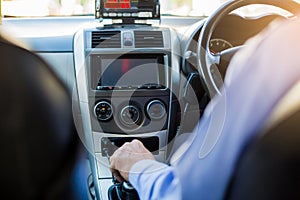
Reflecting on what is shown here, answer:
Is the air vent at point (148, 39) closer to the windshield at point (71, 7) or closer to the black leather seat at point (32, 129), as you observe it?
the windshield at point (71, 7)

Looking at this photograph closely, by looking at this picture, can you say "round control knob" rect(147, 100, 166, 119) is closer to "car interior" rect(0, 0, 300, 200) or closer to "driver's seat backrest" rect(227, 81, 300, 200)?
"car interior" rect(0, 0, 300, 200)

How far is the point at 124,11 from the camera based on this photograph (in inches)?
98.7

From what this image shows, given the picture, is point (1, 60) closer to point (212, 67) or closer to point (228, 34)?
point (212, 67)

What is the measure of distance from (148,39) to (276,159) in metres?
1.66

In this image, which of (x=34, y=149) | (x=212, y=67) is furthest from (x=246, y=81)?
(x=212, y=67)

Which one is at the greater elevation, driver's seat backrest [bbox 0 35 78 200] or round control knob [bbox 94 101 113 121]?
driver's seat backrest [bbox 0 35 78 200]

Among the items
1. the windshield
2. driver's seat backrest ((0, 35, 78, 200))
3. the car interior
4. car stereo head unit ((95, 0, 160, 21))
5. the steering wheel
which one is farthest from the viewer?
the windshield

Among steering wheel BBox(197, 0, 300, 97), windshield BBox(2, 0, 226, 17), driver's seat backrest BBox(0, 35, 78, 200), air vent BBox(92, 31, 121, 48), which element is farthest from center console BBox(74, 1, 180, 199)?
driver's seat backrest BBox(0, 35, 78, 200)

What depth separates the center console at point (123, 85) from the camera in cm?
248

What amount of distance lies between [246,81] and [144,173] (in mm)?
502

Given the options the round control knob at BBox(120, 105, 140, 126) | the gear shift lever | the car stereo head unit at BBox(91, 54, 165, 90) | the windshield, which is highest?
the windshield

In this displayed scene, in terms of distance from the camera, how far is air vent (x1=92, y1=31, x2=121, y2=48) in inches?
97.6

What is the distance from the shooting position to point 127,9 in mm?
2506

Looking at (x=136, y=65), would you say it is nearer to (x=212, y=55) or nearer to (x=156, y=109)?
(x=156, y=109)
